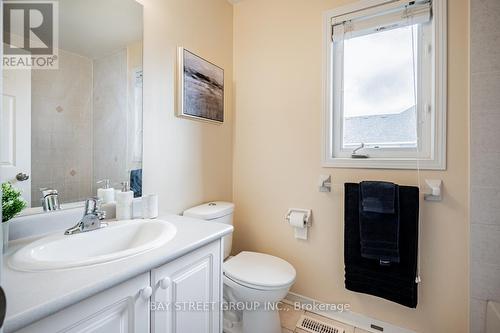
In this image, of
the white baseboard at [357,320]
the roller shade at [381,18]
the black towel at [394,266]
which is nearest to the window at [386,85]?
the roller shade at [381,18]

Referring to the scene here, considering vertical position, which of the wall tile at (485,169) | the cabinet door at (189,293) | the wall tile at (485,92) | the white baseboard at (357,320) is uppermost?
the wall tile at (485,92)

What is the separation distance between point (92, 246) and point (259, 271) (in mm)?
896

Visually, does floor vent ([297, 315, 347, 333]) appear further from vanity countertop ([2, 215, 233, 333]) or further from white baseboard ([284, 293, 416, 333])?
vanity countertop ([2, 215, 233, 333])

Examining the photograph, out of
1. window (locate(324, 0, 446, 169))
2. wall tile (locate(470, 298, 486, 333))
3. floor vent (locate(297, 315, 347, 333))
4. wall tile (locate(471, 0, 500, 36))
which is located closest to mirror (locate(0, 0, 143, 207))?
window (locate(324, 0, 446, 169))

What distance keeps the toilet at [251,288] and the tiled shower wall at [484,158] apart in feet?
3.25

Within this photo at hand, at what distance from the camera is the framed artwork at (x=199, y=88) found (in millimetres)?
1549

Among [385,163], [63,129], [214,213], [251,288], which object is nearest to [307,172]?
[385,163]

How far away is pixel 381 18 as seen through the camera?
155 centimetres

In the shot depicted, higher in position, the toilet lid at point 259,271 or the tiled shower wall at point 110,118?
the tiled shower wall at point 110,118

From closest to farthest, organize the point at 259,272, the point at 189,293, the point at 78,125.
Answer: the point at 189,293 → the point at 78,125 → the point at 259,272

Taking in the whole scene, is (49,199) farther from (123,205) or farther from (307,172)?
(307,172)

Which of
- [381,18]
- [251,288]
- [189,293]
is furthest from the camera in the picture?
[381,18]

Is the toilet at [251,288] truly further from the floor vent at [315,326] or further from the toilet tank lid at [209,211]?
the floor vent at [315,326]

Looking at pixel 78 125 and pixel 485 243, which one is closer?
pixel 78 125
